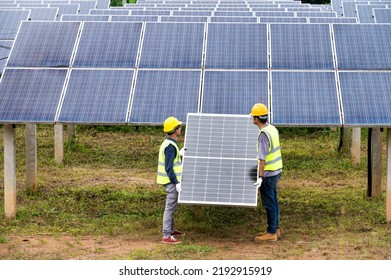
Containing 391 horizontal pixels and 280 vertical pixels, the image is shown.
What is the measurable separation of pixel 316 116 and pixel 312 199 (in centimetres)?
324

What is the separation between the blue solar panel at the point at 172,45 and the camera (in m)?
16.5

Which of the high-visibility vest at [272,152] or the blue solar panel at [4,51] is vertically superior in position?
the blue solar panel at [4,51]

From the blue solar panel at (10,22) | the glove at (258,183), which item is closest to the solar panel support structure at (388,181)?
the glove at (258,183)

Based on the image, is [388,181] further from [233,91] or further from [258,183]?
[233,91]

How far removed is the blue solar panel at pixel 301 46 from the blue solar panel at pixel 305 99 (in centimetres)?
26

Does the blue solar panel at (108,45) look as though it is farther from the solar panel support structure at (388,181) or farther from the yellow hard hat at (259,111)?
the solar panel support structure at (388,181)

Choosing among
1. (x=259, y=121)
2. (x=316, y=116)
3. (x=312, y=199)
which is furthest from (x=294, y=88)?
(x=312, y=199)

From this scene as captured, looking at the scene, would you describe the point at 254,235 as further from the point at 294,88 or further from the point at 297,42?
the point at 297,42

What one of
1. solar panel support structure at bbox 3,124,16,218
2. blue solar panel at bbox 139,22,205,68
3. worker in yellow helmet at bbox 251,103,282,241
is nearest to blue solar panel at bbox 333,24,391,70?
blue solar panel at bbox 139,22,205,68

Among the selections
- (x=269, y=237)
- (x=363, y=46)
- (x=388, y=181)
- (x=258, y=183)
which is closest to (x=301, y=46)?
(x=363, y=46)

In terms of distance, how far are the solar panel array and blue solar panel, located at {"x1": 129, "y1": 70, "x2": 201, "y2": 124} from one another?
16 mm

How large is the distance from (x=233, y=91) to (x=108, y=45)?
2.51 meters

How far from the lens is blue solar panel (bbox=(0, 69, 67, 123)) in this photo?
51.2 ft

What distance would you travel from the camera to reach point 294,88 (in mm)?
15766
